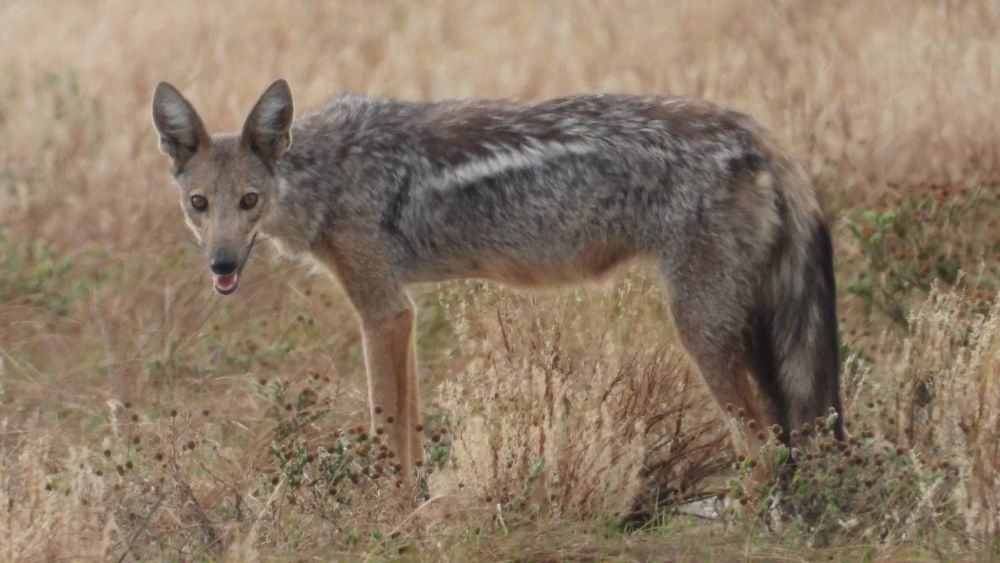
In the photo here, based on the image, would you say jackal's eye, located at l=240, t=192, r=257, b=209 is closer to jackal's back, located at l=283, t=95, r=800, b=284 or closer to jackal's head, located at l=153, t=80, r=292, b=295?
jackal's head, located at l=153, t=80, r=292, b=295

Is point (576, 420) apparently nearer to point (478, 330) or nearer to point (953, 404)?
point (478, 330)

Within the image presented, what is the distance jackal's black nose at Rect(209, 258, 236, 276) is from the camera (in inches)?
248

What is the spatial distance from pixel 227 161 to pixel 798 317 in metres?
2.24

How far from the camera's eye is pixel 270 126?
6668 millimetres

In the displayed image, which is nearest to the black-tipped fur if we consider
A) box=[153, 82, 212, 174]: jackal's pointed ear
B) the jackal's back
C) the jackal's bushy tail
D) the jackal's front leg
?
the jackal's bushy tail

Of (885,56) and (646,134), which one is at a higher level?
(885,56)

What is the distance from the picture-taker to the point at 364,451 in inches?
232

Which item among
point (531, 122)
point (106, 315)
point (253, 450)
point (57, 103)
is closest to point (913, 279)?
point (531, 122)

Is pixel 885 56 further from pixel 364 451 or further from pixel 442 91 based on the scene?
pixel 364 451

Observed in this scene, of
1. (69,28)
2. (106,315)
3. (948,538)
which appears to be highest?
(69,28)

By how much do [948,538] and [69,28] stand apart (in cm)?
982

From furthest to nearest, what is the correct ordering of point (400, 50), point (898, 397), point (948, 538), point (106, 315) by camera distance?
point (400, 50)
point (106, 315)
point (898, 397)
point (948, 538)

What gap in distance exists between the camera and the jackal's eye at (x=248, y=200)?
6.54 m

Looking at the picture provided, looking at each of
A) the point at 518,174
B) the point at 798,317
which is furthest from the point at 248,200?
the point at 798,317
